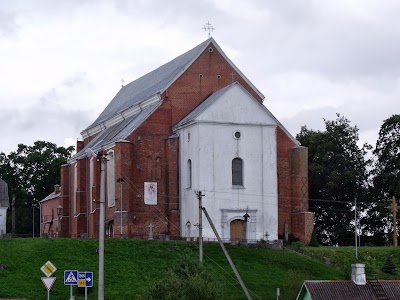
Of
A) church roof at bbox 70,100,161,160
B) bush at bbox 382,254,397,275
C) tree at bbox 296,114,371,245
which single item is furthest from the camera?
tree at bbox 296,114,371,245

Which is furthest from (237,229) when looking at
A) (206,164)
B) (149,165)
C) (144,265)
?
(144,265)

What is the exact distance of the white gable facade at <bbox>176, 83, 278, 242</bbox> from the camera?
2431 inches

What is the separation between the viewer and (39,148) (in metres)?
104

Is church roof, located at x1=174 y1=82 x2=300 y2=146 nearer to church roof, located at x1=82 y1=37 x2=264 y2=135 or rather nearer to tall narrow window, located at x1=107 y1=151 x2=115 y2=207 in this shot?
church roof, located at x1=82 y1=37 x2=264 y2=135

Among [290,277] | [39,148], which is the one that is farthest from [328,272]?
[39,148]

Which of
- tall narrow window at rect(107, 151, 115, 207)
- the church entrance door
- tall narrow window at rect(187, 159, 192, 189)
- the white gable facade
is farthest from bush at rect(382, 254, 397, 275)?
tall narrow window at rect(107, 151, 115, 207)

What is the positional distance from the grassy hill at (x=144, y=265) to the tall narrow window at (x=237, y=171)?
23.2ft

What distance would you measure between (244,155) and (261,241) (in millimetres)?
6474

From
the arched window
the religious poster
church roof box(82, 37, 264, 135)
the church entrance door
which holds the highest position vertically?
church roof box(82, 37, 264, 135)

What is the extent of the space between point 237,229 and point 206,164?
191 inches

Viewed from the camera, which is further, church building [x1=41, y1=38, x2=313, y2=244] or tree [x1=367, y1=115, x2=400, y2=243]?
tree [x1=367, y1=115, x2=400, y2=243]

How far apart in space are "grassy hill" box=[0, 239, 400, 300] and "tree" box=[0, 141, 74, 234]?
4605 centimetres

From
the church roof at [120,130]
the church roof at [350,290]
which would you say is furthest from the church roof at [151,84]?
the church roof at [350,290]

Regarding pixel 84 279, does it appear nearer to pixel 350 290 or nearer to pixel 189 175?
pixel 350 290
